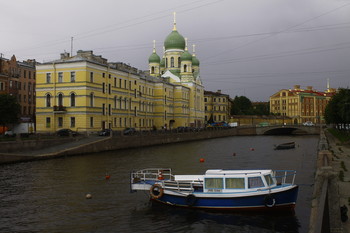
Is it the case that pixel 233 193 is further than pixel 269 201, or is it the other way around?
pixel 233 193

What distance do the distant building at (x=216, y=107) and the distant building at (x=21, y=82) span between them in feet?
228

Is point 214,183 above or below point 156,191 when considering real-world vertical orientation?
above

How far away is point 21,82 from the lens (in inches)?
2781

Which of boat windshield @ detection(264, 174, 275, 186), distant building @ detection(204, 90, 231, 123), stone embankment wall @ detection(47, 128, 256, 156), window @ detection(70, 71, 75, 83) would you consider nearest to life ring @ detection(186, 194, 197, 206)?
boat windshield @ detection(264, 174, 275, 186)

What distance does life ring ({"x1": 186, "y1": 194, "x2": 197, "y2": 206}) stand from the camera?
1902 cm

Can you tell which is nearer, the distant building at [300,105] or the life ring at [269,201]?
the life ring at [269,201]

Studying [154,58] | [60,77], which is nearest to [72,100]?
[60,77]

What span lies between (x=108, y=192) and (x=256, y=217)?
9516mm

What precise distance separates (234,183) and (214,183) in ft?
3.24

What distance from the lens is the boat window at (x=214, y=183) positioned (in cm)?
1889

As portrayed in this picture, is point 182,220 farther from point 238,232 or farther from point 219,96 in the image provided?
point 219,96

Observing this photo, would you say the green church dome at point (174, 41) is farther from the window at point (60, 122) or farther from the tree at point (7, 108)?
the tree at point (7, 108)

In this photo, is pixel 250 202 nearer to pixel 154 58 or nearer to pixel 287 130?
pixel 154 58

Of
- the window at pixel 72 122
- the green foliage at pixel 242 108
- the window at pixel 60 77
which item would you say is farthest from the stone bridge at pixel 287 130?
the window at pixel 60 77
